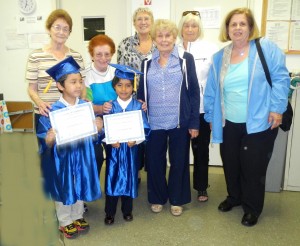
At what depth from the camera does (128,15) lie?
3.71 meters

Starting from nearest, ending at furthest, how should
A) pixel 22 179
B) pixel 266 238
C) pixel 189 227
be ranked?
pixel 22 179, pixel 266 238, pixel 189 227

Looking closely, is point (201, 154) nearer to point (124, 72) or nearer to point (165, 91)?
point (165, 91)

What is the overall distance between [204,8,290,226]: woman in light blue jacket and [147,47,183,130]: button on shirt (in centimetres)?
31

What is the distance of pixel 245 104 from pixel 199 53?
592 mm

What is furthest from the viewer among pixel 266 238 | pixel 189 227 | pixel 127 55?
pixel 127 55

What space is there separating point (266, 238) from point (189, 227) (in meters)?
0.57

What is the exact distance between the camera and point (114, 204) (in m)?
2.51

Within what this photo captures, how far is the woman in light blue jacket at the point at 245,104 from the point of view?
7.29 feet

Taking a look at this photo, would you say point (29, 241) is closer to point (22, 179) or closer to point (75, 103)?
point (22, 179)

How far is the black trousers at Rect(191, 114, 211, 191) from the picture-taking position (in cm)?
271

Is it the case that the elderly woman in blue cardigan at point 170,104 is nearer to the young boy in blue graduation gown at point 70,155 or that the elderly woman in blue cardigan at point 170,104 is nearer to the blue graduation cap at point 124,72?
the blue graduation cap at point 124,72

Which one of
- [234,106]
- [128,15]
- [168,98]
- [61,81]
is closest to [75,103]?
[61,81]

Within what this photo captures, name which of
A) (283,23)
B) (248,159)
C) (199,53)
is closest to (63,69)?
(199,53)

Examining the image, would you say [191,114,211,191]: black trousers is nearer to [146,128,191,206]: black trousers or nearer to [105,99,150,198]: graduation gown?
[146,128,191,206]: black trousers
